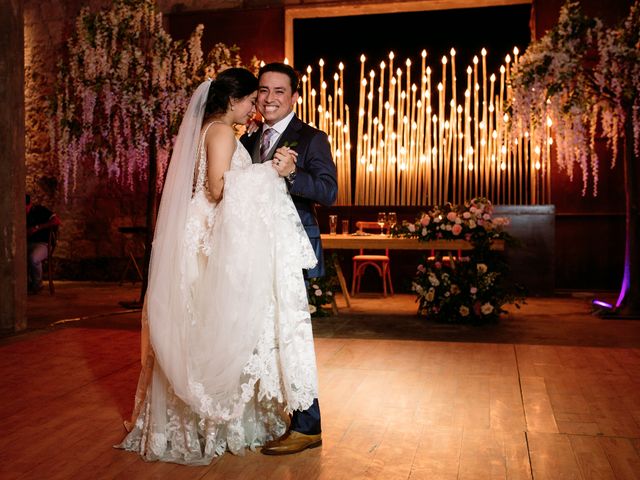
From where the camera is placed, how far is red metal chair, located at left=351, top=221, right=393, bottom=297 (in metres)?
7.43

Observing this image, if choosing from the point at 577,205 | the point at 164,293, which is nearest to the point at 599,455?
the point at 164,293

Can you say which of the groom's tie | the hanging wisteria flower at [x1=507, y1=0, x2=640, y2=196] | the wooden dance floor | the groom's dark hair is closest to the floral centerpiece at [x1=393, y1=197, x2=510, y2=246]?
the hanging wisteria flower at [x1=507, y1=0, x2=640, y2=196]

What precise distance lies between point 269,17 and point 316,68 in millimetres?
878

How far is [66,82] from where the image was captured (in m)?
6.49

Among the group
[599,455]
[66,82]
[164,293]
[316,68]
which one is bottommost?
[599,455]

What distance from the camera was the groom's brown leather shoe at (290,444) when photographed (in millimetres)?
2531

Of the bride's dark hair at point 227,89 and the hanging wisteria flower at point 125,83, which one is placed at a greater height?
the hanging wisteria flower at point 125,83

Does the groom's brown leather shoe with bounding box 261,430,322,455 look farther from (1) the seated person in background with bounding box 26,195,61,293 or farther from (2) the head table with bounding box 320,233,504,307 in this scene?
(1) the seated person in background with bounding box 26,195,61,293

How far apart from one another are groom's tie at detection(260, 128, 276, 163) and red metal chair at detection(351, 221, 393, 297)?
4.40 metres

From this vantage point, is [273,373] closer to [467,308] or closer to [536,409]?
[536,409]

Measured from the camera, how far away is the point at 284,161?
247 cm

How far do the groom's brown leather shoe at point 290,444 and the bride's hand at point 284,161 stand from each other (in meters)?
0.95

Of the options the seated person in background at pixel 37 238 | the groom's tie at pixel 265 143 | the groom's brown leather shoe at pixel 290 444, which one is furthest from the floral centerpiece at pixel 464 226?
the seated person in background at pixel 37 238

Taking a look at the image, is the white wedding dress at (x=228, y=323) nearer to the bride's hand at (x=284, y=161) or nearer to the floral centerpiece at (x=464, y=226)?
the bride's hand at (x=284, y=161)
